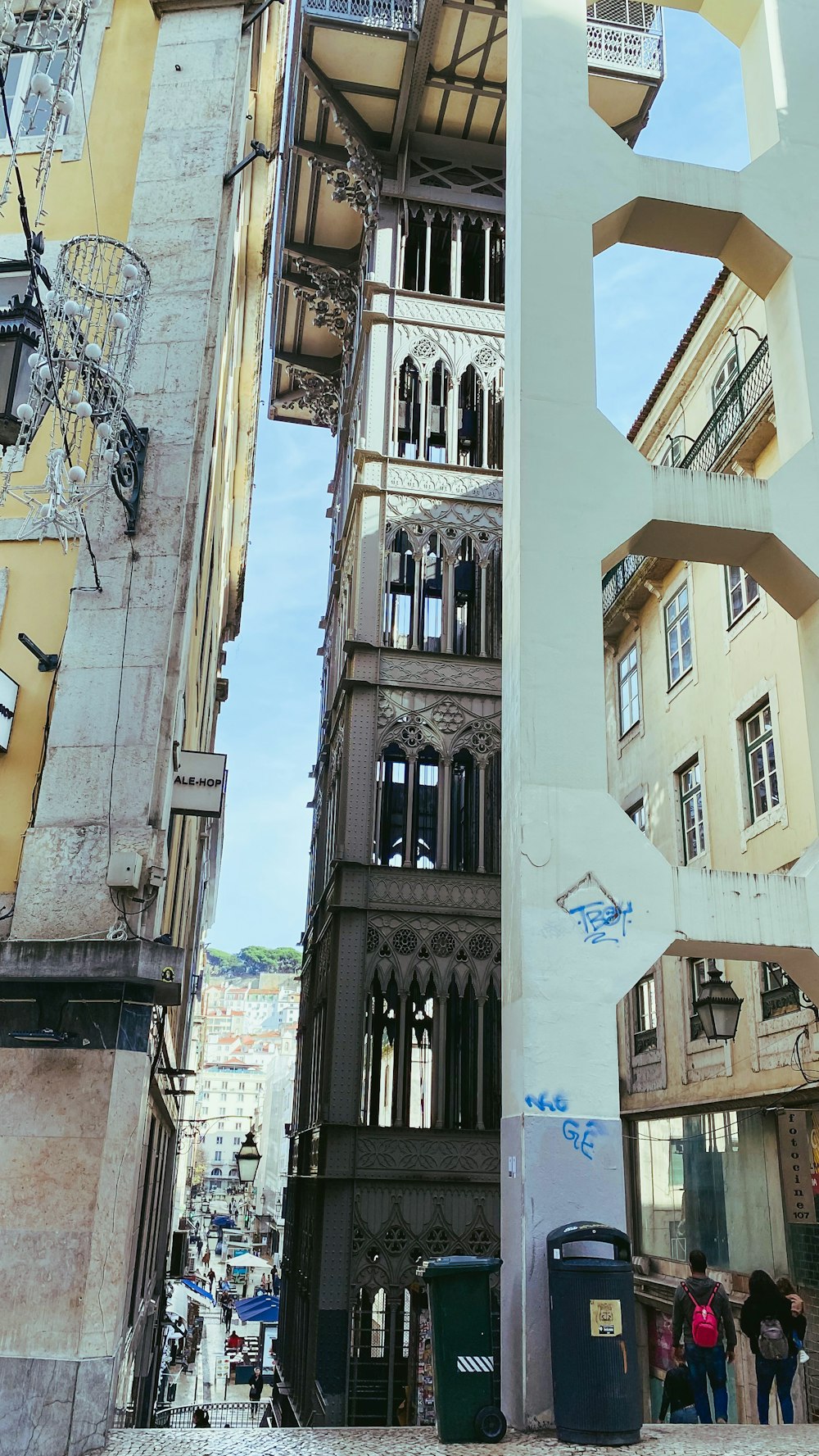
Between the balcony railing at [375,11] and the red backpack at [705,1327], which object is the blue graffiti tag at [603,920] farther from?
the balcony railing at [375,11]

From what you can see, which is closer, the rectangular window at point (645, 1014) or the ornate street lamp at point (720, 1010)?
the ornate street lamp at point (720, 1010)

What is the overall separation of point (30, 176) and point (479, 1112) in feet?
47.9

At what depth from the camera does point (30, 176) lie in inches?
513

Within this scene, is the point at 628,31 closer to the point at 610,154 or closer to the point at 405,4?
the point at 405,4

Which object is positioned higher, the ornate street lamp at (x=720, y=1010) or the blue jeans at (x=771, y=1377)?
the ornate street lamp at (x=720, y=1010)

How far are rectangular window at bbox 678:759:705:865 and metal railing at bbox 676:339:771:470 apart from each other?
497 cm

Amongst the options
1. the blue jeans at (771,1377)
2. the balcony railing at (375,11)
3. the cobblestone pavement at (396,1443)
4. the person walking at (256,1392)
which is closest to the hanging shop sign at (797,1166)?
the blue jeans at (771,1377)

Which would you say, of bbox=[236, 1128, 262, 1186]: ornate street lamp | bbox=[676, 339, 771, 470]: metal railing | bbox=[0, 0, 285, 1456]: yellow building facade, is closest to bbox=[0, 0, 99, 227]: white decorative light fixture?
bbox=[0, 0, 285, 1456]: yellow building facade

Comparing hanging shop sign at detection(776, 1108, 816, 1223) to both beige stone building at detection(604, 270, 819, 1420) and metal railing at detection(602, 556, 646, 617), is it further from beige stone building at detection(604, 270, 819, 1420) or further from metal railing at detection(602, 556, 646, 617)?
metal railing at detection(602, 556, 646, 617)

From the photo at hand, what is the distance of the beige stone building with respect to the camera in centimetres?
1486

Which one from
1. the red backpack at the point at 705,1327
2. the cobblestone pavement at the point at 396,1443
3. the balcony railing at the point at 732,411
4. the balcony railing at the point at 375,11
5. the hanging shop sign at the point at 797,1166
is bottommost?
the cobblestone pavement at the point at 396,1443

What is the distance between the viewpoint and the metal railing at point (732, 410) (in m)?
16.1

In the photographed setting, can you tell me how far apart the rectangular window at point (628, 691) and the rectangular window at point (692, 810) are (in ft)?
9.80

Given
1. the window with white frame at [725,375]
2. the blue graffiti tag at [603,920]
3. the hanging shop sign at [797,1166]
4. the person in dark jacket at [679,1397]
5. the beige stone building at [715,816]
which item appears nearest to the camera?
the blue graffiti tag at [603,920]
